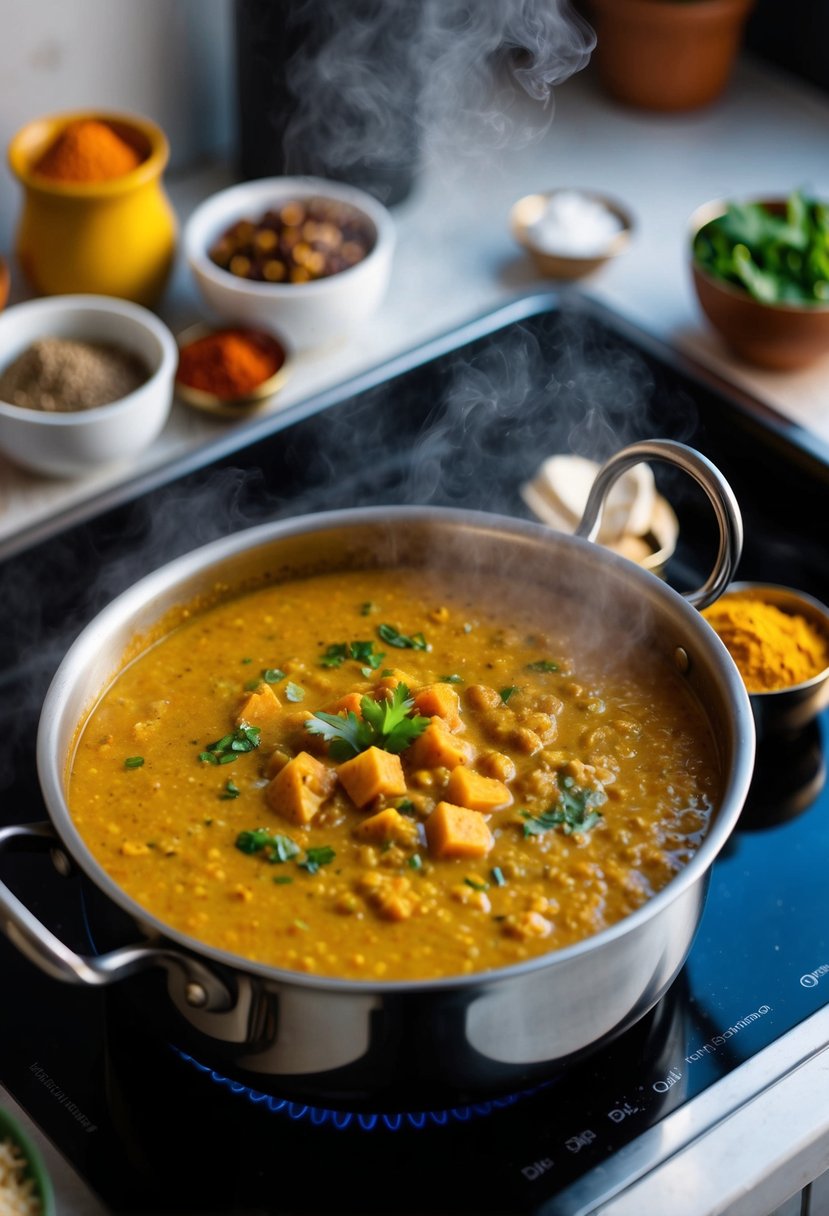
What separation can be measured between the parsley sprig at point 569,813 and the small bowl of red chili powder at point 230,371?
0.96 m

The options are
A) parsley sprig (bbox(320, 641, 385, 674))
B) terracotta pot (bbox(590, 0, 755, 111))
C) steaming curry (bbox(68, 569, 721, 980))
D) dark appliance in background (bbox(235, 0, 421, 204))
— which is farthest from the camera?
terracotta pot (bbox(590, 0, 755, 111))

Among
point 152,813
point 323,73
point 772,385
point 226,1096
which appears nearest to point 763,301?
point 772,385

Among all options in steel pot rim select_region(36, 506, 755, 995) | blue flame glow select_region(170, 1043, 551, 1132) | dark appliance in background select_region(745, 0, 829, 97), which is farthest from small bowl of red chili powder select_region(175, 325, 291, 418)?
dark appliance in background select_region(745, 0, 829, 97)

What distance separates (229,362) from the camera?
86.7 inches

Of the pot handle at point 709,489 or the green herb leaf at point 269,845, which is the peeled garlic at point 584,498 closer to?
the pot handle at point 709,489

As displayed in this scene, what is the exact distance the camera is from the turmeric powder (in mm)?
1763

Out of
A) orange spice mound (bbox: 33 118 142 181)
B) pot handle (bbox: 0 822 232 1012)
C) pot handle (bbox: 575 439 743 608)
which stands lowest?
pot handle (bbox: 0 822 232 1012)

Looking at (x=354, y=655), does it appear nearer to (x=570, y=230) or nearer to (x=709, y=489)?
(x=709, y=489)

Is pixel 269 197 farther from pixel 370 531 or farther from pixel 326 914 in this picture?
pixel 326 914

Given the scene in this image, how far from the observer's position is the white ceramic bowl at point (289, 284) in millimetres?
2236

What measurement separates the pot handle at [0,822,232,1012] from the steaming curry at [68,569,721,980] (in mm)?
98

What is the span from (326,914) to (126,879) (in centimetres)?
21

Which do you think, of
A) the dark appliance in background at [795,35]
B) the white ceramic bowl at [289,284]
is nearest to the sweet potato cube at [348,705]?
the white ceramic bowl at [289,284]

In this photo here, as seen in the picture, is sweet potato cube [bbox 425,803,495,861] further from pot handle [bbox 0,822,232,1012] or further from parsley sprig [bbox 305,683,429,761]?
pot handle [bbox 0,822,232,1012]
